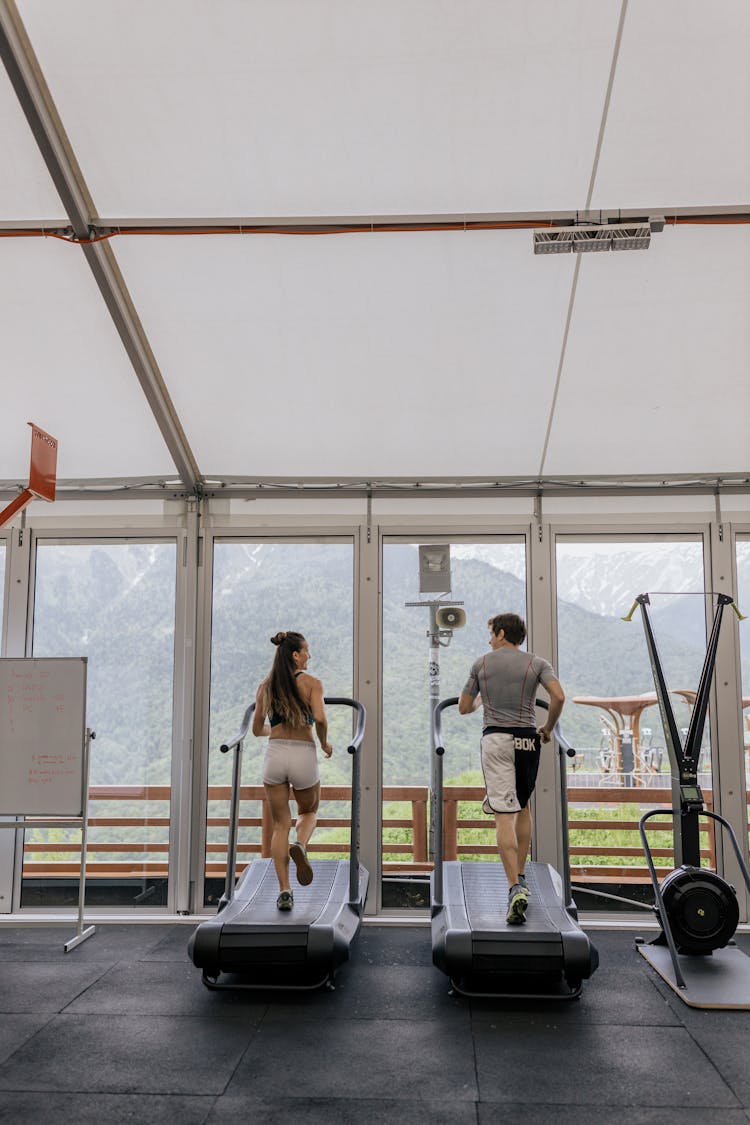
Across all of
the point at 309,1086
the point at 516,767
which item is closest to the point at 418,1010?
the point at 309,1086

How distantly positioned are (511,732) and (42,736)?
271 centimetres

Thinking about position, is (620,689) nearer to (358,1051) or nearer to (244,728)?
(244,728)

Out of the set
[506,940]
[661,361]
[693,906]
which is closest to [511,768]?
[506,940]

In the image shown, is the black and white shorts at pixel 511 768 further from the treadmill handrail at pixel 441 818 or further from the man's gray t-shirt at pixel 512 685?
the treadmill handrail at pixel 441 818

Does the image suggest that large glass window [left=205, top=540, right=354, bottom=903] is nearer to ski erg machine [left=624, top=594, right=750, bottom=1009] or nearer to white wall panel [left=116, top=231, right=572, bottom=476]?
white wall panel [left=116, top=231, right=572, bottom=476]

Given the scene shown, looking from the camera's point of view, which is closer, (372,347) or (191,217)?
(191,217)

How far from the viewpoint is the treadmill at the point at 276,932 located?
413 cm

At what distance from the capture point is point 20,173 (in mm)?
3994

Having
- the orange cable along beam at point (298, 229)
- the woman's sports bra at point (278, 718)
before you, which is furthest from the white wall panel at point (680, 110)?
the woman's sports bra at point (278, 718)

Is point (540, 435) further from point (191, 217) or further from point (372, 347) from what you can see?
point (191, 217)

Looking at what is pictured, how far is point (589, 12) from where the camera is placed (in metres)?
3.49

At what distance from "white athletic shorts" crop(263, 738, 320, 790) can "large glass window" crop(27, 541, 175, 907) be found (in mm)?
1451

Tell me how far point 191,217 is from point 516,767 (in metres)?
3.09

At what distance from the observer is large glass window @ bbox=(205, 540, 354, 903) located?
5.75m
